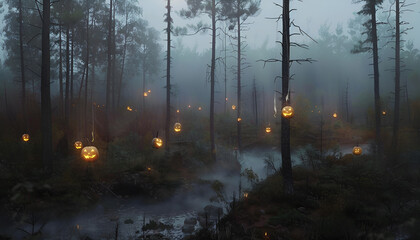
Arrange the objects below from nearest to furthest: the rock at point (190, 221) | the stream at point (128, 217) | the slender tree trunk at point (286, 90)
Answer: the stream at point (128, 217) < the rock at point (190, 221) < the slender tree trunk at point (286, 90)

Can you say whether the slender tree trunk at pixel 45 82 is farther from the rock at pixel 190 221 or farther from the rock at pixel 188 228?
the rock at pixel 188 228

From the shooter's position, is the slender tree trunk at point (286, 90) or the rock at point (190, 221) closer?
the rock at point (190, 221)

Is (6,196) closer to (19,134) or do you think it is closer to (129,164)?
(129,164)

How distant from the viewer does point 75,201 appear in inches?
453

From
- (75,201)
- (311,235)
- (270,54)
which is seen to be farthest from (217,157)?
(270,54)

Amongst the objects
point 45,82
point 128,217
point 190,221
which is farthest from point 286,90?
point 45,82

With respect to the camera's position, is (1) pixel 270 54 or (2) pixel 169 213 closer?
(2) pixel 169 213

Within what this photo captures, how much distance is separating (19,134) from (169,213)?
13.0 meters

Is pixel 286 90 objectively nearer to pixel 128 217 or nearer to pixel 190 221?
pixel 190 221

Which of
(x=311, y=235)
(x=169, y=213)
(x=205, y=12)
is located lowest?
(x=169, y=213)

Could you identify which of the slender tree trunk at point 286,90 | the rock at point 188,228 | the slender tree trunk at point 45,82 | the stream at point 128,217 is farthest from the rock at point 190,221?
the slender tree trunk at point 45,82

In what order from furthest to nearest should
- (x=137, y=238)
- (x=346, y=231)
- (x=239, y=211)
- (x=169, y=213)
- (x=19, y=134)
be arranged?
(x=19, y=134) < (x=169, y=213) < (x=239, y=211) < (x=137, y=238) < (x=346, y=231)

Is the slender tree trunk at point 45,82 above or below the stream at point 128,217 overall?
above

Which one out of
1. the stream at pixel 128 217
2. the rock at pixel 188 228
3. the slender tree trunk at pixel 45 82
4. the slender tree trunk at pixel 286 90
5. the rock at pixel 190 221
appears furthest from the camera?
the slender tree trunk at pixel 45 82
